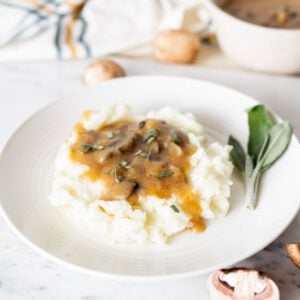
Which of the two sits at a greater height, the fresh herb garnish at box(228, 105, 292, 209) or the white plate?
the fresh herb garnish at box(228, 105, 292, 209)

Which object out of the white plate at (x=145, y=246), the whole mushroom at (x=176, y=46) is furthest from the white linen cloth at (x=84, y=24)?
the white plate at (x=145, y=246)

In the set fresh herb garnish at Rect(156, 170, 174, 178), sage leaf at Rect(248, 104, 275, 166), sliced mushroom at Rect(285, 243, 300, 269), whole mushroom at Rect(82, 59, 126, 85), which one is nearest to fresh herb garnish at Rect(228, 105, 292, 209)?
sage leaf at Rect(248, 104, 275, 166)

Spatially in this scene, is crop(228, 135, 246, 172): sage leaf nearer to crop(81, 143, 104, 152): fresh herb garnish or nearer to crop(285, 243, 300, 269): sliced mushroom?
crop(285, 243, 300, 269): sliced mushroom

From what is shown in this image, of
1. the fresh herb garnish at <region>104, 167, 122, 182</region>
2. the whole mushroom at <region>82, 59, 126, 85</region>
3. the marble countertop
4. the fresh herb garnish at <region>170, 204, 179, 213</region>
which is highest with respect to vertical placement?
the fresh herb garnish at <region>104, 167, 122, 182</region>

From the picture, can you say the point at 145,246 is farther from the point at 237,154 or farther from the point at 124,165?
the point at 237,154

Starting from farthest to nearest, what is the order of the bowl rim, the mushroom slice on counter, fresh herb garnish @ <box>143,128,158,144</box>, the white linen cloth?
the white linen cloth, the bowl rim, fresh herb garnish @ <box>143,128,158,144</box>, the mushroom slice on counter

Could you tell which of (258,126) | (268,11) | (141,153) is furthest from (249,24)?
(141,153)

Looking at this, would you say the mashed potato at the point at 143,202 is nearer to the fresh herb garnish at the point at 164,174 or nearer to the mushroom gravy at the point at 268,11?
the fresh herb garnish at the point at 164,174
